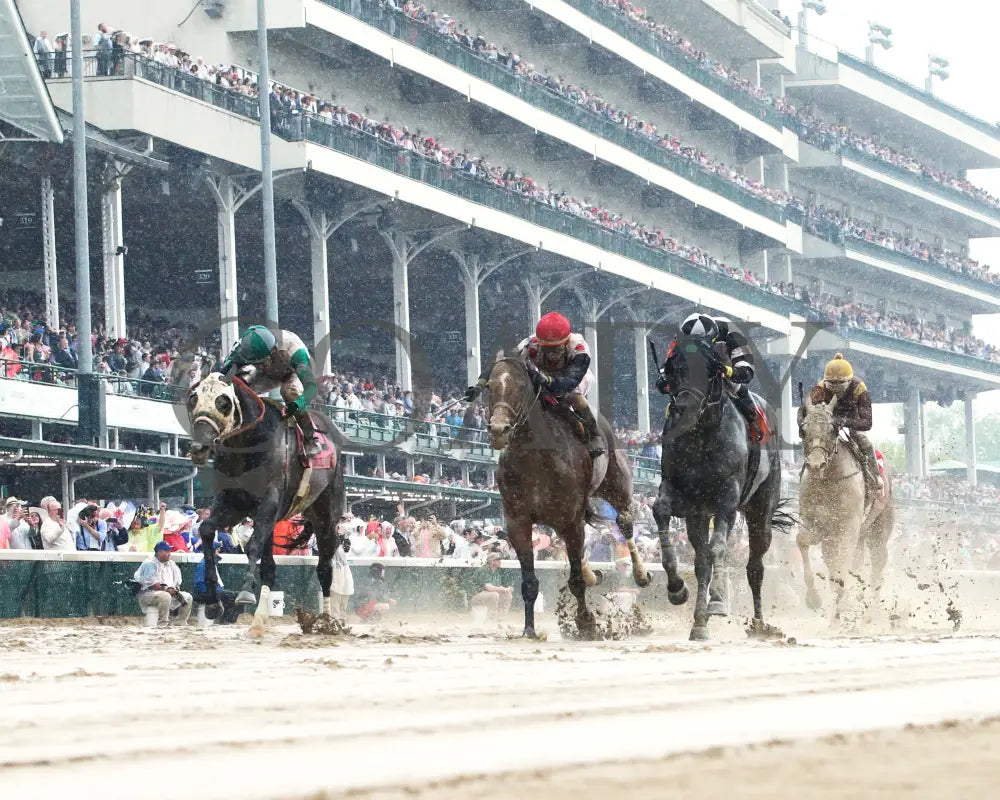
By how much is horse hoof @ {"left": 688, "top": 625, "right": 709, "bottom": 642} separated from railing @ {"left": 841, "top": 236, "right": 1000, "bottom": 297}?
158 ft

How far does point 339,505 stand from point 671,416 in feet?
9.56

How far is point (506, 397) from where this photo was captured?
11.2 metres

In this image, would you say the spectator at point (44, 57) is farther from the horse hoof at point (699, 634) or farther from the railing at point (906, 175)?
the railing at point (906, 175)

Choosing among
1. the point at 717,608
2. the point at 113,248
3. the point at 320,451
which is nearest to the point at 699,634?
the point at 717,608

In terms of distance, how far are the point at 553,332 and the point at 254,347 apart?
76.9 inches

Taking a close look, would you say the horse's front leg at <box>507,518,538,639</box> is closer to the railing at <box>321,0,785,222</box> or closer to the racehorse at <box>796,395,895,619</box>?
the racehorse at <box>796,395,895,619</box>

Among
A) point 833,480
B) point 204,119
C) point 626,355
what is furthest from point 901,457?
point 833,480

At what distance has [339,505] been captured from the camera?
13.4m

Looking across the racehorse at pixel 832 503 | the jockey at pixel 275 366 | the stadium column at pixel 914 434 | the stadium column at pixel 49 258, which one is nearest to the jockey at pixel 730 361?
the racehorse at pixel 832 503

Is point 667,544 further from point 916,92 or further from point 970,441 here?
point 916,92

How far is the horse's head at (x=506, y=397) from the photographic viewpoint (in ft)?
36.2

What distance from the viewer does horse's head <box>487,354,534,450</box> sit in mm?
11047

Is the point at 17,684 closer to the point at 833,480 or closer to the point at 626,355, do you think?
the point at 833,480

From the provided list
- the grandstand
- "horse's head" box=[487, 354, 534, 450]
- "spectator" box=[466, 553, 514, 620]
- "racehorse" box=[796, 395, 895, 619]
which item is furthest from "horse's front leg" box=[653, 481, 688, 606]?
"spectator" box=[466, 553, 514, 620]
